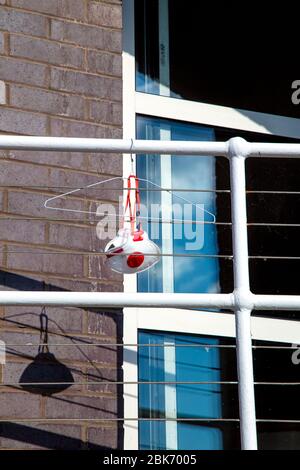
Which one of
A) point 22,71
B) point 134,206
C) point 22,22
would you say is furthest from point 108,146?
point 22,22

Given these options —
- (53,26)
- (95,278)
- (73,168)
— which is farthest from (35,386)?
(53,26)

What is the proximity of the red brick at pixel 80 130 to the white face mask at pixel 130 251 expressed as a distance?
2.44ft

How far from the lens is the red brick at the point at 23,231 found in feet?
15.1

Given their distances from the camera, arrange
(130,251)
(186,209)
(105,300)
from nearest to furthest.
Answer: (105,300)
(130,251)
(186,209)

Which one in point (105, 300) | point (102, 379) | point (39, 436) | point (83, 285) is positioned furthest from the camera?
point (83, 285)

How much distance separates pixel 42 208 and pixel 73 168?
0.81 feet

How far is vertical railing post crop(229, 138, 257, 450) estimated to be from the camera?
325 centimetres

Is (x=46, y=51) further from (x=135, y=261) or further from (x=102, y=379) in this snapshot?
(x=102, y=379)

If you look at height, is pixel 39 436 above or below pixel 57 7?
below

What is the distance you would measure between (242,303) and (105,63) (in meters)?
2.05

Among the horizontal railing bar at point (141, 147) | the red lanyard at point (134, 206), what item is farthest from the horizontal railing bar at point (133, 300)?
the red lanyard at point (134, 206)

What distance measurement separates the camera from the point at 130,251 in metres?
4.25

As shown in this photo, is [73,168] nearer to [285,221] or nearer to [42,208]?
[42,208]
